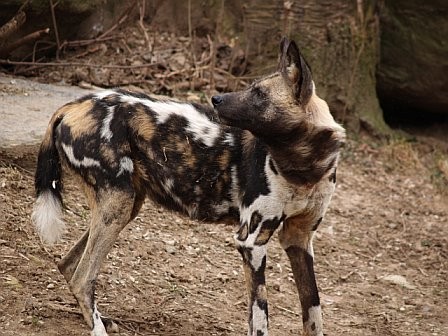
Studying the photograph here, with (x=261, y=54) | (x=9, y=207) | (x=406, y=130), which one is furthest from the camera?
(x=406, y=130)

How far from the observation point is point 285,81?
4379mm

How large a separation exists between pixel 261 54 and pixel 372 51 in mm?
989

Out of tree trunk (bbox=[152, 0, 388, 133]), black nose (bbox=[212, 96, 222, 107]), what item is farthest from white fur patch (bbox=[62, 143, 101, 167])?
tree trunk (bbox=[152, 0, 388, 133])

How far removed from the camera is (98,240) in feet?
14.8

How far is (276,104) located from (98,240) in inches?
42.5

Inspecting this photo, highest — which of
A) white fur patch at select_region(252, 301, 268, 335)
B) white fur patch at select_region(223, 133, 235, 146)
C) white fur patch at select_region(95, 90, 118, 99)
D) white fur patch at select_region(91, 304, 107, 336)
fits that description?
white fur patch at select_region(95, 90, 118, 99)

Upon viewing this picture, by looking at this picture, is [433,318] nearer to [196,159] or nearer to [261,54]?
[196,159]

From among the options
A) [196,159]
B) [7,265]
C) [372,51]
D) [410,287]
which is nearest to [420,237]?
[410,287]

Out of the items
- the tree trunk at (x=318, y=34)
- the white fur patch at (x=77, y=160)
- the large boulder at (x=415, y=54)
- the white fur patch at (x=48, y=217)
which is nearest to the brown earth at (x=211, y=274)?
the white fur patch at (x=48, y=217)

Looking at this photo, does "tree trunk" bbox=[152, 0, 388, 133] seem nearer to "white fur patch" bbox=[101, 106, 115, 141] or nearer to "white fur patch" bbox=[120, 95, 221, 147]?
"white fur patch" bbox=[120, 95, 221, 147]

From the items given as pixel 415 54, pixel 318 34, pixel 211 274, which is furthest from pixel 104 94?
pixel 415 54

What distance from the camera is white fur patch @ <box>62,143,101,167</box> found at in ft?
14.7

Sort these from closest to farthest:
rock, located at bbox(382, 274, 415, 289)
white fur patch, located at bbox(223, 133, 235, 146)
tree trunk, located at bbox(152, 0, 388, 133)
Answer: white fur patch, located at bbox(223, 133, 235, 146)
rock, located at bbox(382, 274, 415, 289)
tree trunk, located at bbox(152, 0, 388, 133)

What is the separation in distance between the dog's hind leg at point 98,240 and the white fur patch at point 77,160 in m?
0.14
